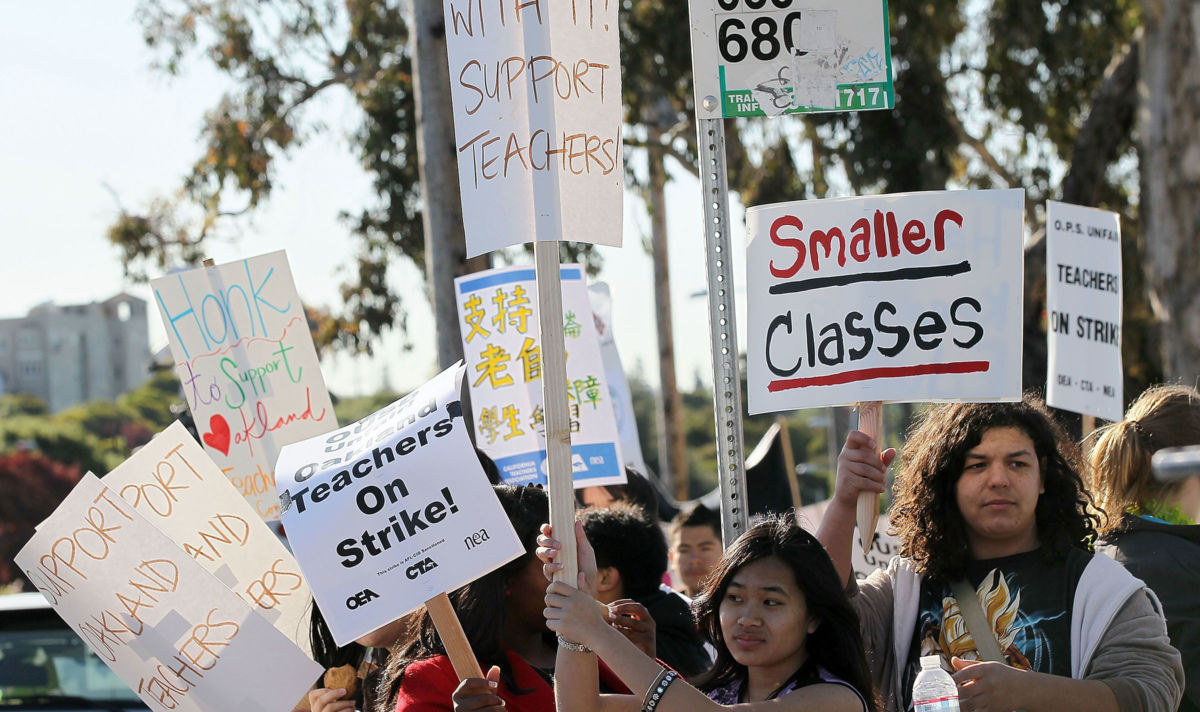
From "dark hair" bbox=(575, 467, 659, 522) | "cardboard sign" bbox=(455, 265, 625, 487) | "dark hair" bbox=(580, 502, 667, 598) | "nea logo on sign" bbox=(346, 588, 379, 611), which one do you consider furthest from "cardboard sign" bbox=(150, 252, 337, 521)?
"nea logo on sign" bbox=(346, 588, 379, 611)

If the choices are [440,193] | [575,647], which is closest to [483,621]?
[575,647]

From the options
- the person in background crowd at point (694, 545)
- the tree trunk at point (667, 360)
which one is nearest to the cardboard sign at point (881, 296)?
the person in background crowd at point (694, 545)

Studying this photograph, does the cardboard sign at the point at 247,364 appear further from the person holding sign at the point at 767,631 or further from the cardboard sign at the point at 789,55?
the person holding sign at the point at 767,631

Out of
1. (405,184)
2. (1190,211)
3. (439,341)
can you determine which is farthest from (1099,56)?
(439,341)

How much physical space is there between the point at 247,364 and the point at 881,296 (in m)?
2.36

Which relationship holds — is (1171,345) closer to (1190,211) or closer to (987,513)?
(1190,211)

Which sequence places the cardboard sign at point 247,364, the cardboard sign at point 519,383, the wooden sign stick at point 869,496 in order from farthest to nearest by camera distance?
the cardboard sign at point 519,383 → the cardboard sign at point 247,364 → the wooden sign stick at point 869,496

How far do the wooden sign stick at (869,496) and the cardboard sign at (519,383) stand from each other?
217 centimetres

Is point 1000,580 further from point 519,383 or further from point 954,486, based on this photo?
point 519,383

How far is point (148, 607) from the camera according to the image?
3.28 m

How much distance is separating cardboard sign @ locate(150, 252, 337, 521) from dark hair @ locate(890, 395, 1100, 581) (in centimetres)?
217

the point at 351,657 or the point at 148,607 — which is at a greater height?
the point at 148,607

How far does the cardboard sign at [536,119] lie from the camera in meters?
3.05

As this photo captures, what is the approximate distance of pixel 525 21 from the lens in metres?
3.07
